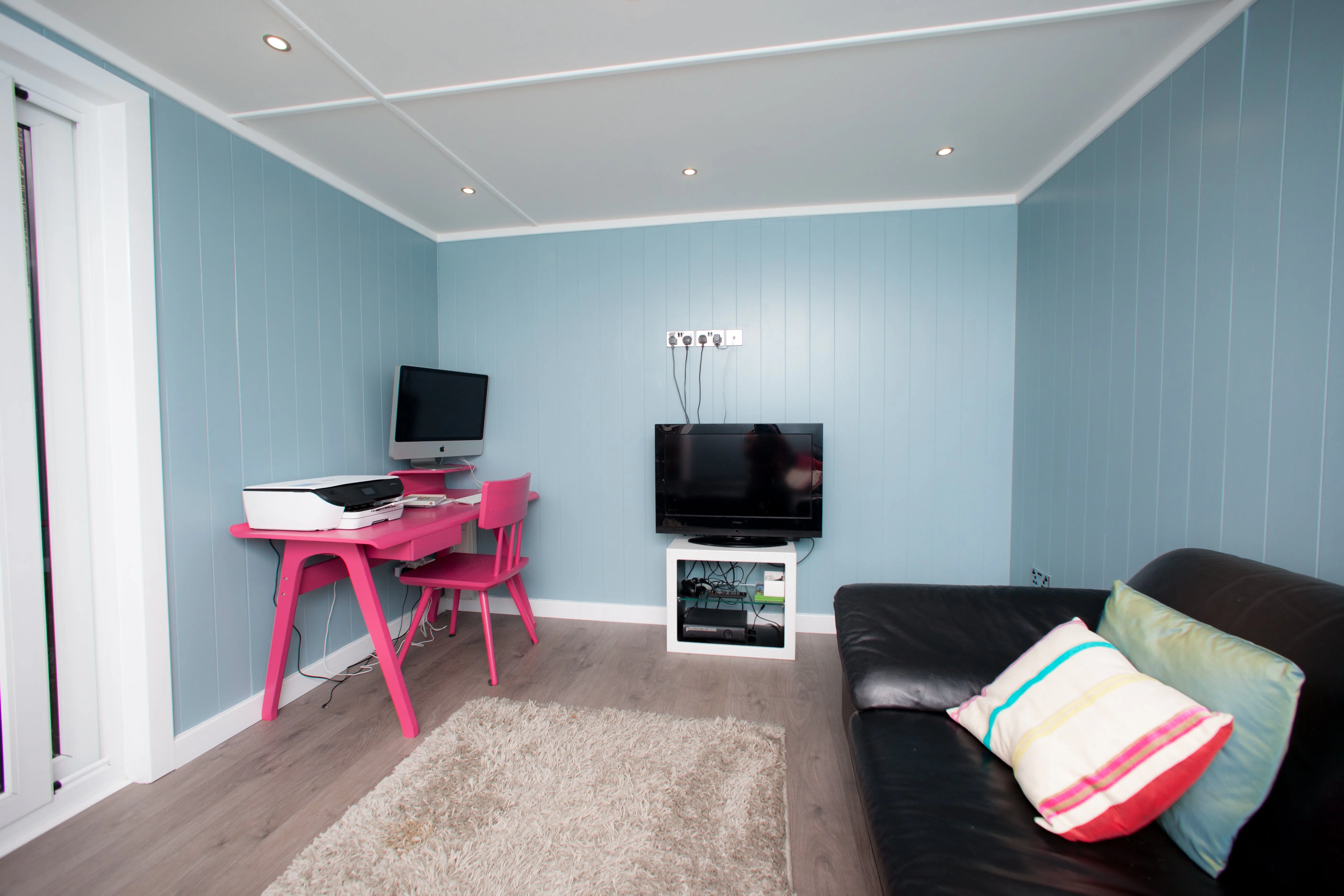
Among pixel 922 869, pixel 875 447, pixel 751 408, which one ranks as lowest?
pixel 922 869

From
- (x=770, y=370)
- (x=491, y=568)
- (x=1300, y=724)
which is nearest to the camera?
(x=1300, y=724)

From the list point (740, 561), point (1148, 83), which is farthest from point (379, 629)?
point (1148, 83)

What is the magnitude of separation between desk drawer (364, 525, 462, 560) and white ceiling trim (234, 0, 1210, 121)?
1.56m

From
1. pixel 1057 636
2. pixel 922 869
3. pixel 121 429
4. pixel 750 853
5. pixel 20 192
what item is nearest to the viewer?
pixel 922 869

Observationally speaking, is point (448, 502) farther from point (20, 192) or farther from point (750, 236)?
point (750, 236)

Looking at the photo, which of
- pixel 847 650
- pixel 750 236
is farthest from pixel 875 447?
pixel 847 650

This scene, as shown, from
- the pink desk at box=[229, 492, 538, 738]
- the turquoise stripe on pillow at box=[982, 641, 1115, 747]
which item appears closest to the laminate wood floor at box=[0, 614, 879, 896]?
the pink desk at box=[229, 492, 538, 738]

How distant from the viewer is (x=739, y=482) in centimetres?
275

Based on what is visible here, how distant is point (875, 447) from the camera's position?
9.20ft

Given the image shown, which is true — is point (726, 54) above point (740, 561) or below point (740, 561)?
above

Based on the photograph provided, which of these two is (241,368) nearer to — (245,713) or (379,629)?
(379,629)

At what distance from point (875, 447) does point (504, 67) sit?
2.32 meters

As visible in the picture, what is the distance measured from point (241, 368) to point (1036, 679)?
267cm

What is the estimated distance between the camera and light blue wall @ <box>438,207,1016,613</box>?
8.89 feet
